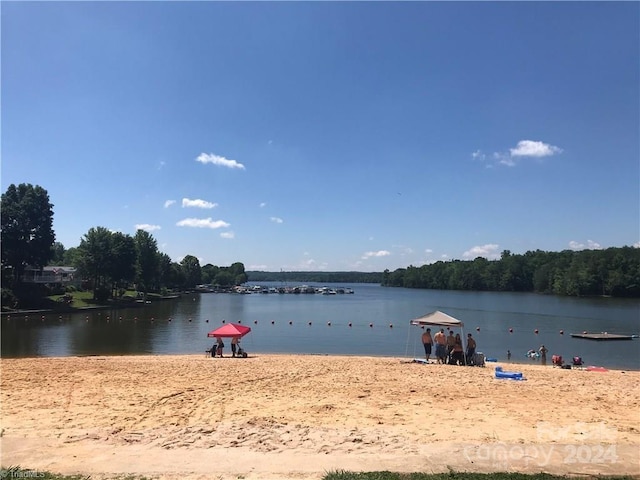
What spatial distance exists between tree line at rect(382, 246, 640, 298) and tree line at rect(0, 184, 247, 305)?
374 ft

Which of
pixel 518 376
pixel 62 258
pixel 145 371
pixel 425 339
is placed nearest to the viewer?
pixel 518 376

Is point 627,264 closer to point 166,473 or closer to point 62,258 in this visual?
point 166,473

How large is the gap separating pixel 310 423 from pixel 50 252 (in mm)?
77541

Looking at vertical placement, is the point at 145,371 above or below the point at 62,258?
below

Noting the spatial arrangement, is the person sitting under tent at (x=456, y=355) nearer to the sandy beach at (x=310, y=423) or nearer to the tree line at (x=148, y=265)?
the sandy beach at (x=310, y=423)

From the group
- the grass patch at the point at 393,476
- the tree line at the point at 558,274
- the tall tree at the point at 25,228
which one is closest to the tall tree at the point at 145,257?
the tall tree at the point at 25,228

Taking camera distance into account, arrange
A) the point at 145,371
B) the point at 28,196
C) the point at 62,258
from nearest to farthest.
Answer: the point at 145,371, the point at 28,196, the point at 62,258

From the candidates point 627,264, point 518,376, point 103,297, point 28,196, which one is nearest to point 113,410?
point 518,376

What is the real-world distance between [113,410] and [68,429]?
6.26 ft

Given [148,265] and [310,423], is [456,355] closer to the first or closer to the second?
[310,423]

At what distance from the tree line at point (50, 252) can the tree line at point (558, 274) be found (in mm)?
114023

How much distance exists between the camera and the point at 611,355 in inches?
1352

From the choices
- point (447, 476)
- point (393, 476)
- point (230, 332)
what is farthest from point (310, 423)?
point (230, 332)

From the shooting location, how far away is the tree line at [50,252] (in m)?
69.4
